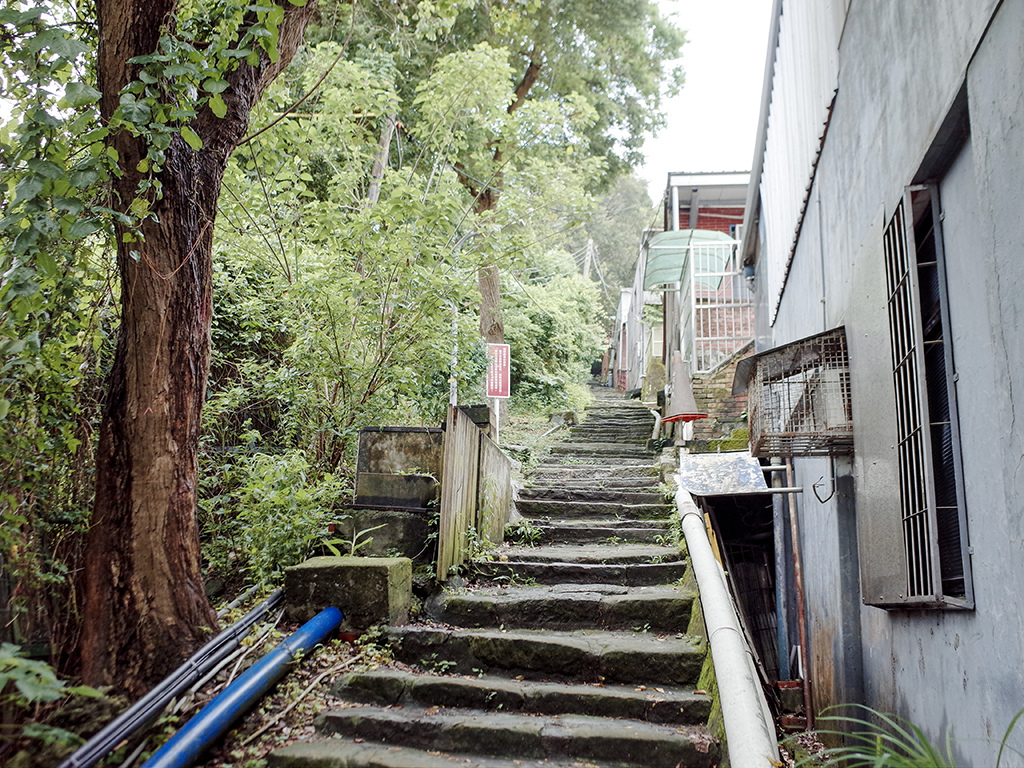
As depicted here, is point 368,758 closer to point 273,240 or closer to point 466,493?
point 466,493

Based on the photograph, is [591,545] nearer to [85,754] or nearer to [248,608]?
[248,608]

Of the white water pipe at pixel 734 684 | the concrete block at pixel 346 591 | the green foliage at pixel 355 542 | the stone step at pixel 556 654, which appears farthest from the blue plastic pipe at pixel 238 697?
the white water pipe at pixel 734 684

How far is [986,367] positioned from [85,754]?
3.69 meters

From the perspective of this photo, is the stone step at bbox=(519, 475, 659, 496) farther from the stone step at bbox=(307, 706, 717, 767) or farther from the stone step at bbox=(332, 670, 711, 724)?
the stone step at bbox=(307, 706, 717, 767)

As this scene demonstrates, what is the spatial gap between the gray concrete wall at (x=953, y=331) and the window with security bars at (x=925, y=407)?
0.07 metres

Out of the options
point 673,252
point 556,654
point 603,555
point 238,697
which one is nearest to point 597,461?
point 673,252

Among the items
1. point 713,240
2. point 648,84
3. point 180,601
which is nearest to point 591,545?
point 180,601

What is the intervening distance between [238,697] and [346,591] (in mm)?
1078

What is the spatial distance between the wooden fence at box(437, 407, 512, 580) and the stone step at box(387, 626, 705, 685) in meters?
0.65

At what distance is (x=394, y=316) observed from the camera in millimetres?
5789

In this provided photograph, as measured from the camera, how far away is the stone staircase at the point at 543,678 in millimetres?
3365

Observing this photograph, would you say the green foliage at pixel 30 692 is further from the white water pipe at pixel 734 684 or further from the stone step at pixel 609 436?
the stone step at pixel 609 436

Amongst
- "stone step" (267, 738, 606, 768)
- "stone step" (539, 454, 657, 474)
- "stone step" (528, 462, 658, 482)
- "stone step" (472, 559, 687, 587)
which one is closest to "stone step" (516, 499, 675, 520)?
"stone step" (528, 462, 658, 482)

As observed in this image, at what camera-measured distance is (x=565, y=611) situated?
4770mm
